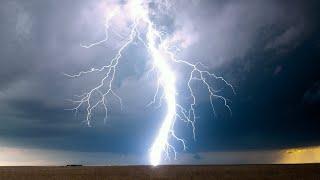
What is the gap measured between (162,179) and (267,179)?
355 inches

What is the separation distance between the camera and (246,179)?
47.4 meters

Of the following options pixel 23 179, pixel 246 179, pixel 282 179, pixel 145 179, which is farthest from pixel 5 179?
pixel 282 179

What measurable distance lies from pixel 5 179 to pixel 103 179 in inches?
329

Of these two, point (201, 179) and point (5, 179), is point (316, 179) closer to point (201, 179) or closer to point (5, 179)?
point (201, 179)

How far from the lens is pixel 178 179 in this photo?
156 ft

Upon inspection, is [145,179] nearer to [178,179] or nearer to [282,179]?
[178,179]

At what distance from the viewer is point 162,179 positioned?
4800 cm

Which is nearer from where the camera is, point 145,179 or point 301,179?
point 301,179

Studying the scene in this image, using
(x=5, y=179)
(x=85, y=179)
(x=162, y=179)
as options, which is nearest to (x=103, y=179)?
(x=85, y=179)

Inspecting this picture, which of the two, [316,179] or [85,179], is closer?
[316,179]

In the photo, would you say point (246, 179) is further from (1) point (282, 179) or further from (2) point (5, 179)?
(2) point (5, 179)

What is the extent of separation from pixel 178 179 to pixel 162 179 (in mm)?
1483

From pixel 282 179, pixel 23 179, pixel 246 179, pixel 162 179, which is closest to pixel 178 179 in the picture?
pixel 162 179

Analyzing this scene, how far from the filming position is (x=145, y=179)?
1886 inches
